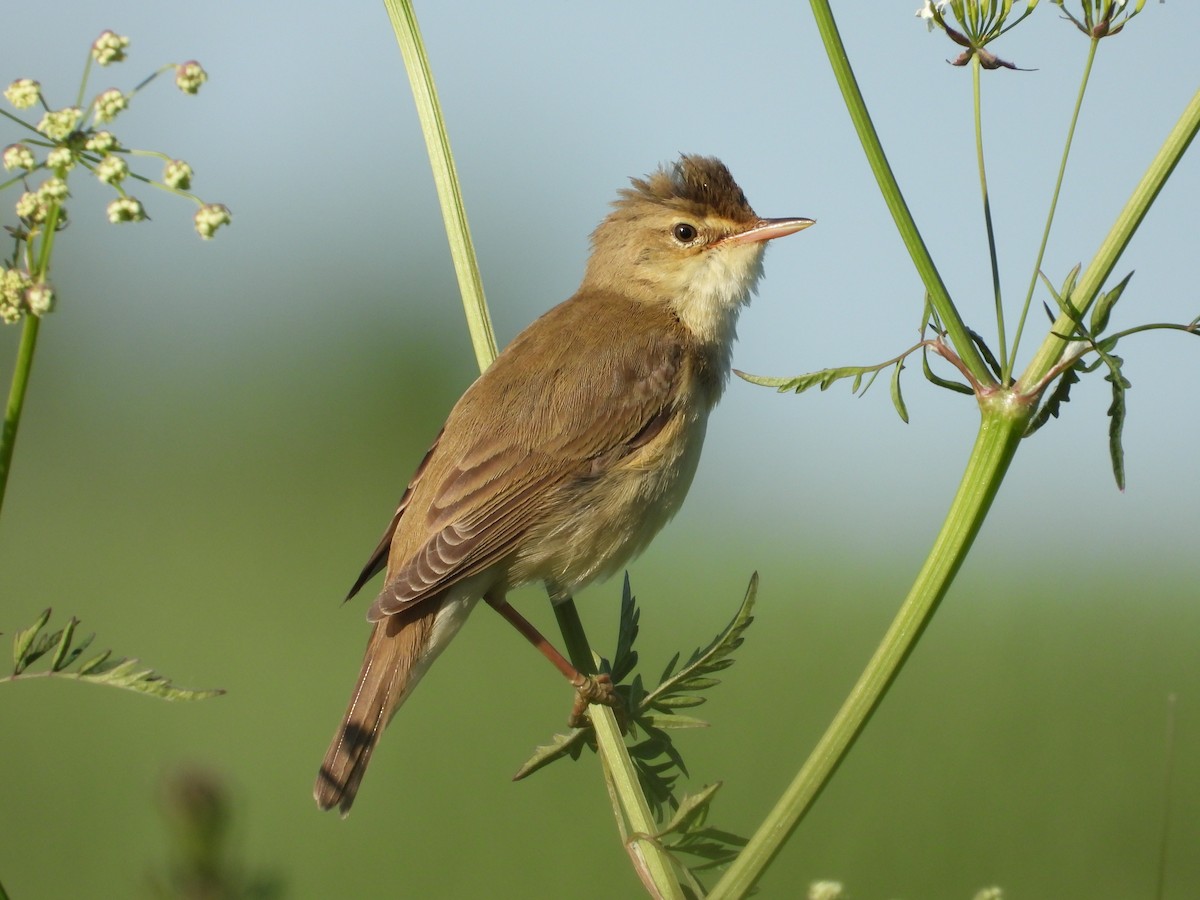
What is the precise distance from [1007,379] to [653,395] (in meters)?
1.73

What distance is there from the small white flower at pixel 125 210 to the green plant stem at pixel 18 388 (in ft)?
0.61

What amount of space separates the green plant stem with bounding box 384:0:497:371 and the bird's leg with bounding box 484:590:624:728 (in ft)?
2.09

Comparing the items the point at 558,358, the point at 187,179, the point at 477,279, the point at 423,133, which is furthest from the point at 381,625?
the point at 187,179

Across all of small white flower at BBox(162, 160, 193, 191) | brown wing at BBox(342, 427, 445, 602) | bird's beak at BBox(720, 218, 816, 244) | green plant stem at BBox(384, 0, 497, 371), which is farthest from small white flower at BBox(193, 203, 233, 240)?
bird's beak at BBox(720, 218, 816, 244)

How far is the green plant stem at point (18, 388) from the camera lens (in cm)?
127

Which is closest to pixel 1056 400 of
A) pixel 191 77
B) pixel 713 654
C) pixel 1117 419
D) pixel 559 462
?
pixel 1117 419

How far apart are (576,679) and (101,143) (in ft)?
5.26

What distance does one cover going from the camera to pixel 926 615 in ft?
4.82

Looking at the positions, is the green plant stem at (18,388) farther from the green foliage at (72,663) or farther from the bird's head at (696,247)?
the bird's head at (696,247)

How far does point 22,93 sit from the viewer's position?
1.36 metres

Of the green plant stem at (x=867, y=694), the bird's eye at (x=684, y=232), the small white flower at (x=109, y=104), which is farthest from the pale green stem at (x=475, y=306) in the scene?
the bird's eye at (x=684, y=232)

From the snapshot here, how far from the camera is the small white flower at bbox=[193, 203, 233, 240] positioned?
1378 millimetres

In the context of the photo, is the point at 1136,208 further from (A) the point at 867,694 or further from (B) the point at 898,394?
(A) the point at 867,694

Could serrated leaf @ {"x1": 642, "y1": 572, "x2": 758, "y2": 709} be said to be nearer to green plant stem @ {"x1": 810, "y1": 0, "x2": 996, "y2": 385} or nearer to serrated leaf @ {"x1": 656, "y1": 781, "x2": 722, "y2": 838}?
serrated leaf @ {"x1": 656, "y1": 781, "x2": 722, "y2": 838}
